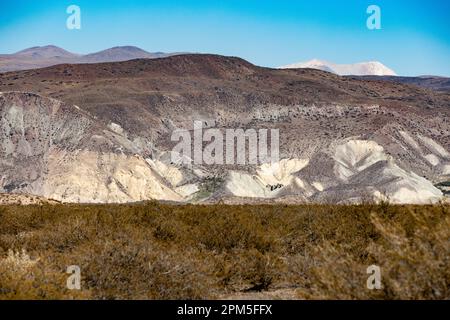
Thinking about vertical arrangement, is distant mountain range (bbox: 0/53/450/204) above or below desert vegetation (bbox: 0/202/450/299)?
above

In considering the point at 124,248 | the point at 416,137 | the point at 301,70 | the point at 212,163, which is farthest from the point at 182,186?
the point at 301,70

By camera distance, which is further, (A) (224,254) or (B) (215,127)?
(B) (215,127)

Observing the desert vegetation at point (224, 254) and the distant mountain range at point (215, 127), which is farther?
the distant mountain range at point (215, 127)

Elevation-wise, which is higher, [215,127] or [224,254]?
[215,127]

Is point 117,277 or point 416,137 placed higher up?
point 416,137

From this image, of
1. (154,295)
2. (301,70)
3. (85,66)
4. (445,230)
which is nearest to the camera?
(445,230)

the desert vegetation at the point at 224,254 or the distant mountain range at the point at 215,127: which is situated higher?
the distant mountain range at the point at 215,127

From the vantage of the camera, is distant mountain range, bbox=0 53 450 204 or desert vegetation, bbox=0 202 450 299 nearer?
desert vegetation, bbox=0 202 450 299
